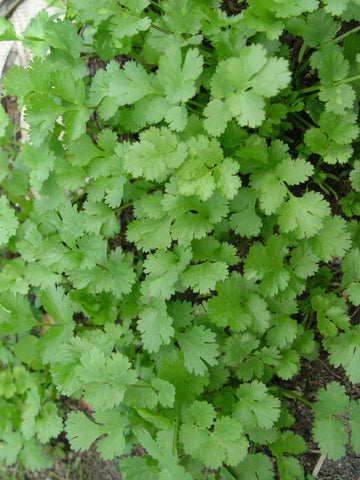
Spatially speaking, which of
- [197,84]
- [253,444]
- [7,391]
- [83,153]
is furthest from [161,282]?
[7,391]

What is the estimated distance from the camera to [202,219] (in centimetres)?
140

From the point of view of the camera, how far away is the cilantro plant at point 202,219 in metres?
1.32

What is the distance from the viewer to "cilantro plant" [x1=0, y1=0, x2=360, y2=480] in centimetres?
132

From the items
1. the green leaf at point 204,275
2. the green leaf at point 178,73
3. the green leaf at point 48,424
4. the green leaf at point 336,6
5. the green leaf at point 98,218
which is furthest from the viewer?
the green leaf at point 48,424

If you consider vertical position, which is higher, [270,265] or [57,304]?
[270,265]

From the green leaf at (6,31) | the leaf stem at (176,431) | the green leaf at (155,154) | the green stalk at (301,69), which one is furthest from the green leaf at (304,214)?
the green leaf at (6,31)

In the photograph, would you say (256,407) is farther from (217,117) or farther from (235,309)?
(217,117)

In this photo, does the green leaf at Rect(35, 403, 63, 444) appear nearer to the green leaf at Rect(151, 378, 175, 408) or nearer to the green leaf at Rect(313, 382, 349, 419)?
the green leaf at Rect(151, 378, 175, 408)

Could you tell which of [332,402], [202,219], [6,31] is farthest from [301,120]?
[6,31]

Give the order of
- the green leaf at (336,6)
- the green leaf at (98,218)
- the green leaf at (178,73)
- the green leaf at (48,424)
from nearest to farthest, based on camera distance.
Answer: the green leaf at (336,6) < the green leaf at (178,73) < the green leaf at (98,218) < the green leaf at (48,424)

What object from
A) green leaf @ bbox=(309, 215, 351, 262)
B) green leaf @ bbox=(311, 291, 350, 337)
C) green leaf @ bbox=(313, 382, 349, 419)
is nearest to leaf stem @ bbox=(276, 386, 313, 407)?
green leaf @ bbox=(313, 382, 349, 419)

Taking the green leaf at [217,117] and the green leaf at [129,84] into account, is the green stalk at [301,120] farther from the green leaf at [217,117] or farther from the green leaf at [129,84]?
the green leaf at [129,84]

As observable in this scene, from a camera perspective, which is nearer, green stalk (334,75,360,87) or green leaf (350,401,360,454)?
green stalk (334,75,360,87)

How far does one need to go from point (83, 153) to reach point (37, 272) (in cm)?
53
